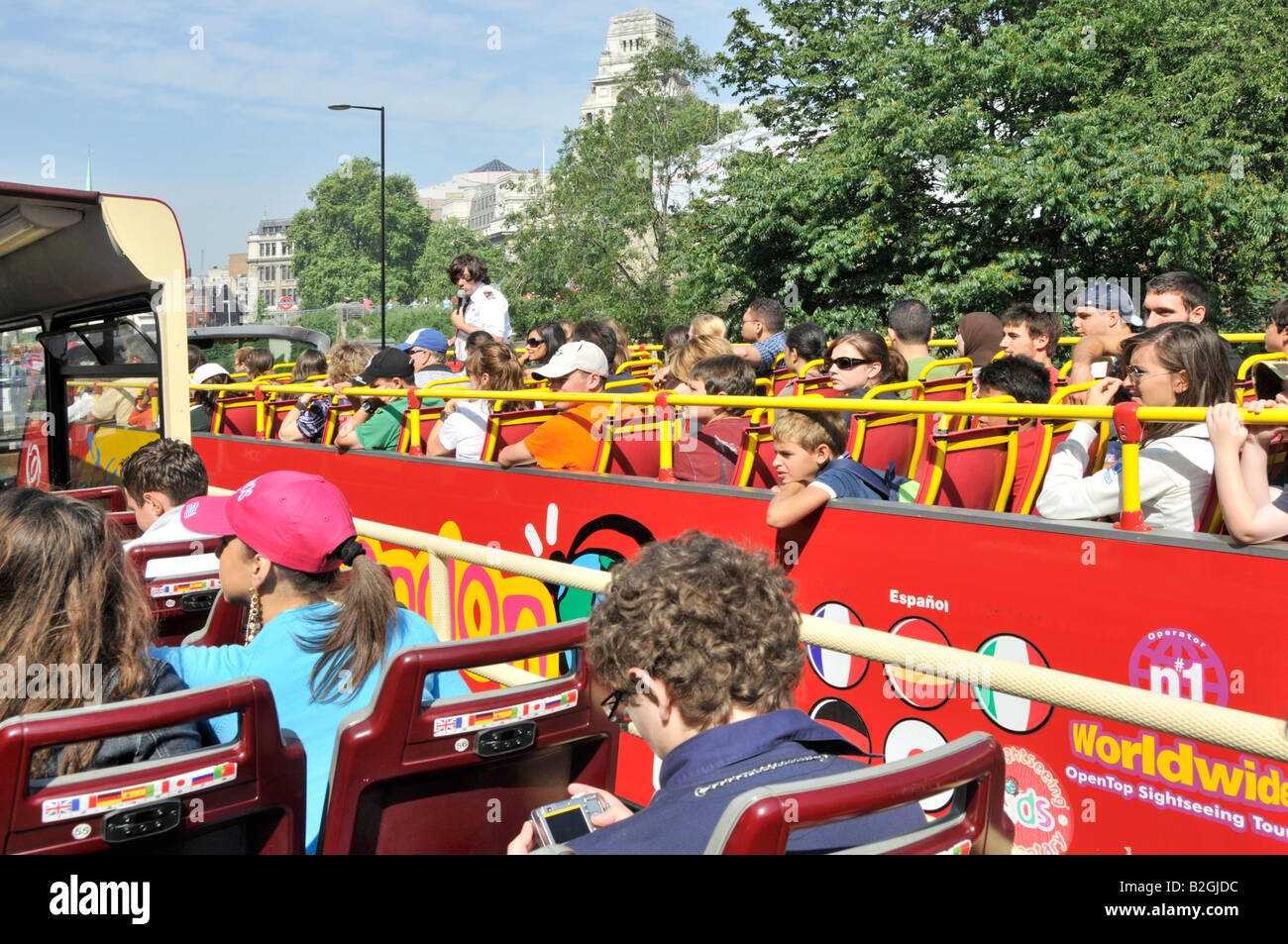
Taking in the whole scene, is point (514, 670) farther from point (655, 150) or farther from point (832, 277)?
point (655, 150)

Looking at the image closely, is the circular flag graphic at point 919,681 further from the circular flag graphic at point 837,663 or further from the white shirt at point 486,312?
the white shirt at point 486,312

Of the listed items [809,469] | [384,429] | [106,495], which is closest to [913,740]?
Answer: [809,469]

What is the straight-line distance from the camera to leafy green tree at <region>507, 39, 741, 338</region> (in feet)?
123

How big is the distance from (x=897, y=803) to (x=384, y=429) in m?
6.70

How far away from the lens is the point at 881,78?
19.5m

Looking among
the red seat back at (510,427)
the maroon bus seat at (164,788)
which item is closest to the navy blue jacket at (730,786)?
the maroon bus seat at (164,788)

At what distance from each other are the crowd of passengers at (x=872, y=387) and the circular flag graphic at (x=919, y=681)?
0.63 meters

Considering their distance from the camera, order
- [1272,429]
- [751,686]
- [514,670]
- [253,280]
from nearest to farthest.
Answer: [751,686] → [1272,429] → [514,670] → [253,280]

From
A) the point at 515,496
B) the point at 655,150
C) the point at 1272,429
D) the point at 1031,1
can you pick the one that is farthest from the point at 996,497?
the point at 655,150

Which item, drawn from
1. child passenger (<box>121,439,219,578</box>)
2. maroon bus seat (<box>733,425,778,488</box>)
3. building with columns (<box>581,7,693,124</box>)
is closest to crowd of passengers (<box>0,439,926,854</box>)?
child passenger (<box>121,439,219,578</box>)

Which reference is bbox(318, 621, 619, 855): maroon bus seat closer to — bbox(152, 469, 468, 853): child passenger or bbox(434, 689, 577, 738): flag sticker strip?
bbox(434, 689, 577, 738): flag sticker strip

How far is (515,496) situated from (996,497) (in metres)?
2.85

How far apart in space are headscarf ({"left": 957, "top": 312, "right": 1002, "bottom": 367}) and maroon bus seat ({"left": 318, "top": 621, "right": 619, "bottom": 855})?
17.2 ft

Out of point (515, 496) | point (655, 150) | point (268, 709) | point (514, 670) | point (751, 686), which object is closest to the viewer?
point (751, 686)
